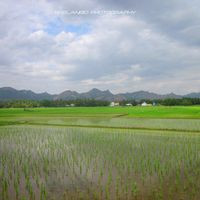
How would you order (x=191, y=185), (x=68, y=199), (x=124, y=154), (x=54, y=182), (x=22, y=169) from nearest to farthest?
(x=68, y=199), (x=191, y=185), (x=54, y=182), (x=22, y=169), (x=124, y=154)

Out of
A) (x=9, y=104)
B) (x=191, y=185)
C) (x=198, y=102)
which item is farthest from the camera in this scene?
(x=9, y=104)

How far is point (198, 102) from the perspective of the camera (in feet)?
249

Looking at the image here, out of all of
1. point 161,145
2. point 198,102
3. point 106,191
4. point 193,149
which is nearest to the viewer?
point 106,191

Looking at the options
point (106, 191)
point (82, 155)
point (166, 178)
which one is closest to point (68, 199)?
point (106, 191)

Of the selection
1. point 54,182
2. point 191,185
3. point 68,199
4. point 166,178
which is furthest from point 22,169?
point 191,185

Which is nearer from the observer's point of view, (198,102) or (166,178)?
(166,178)

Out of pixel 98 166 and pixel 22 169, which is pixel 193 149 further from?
pixel 22 169

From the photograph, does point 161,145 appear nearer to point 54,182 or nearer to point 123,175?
point 123,175

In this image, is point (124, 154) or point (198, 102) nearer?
point (124, 154)

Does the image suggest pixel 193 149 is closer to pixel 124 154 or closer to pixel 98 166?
pixel 124 154

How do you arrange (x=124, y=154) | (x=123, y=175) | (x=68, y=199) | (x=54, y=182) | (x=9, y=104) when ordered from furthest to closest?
(x=9, y=104)
(x=124, y=154)
(x=123, y=175)
(x=54, y=182)
(x=68, y=199)

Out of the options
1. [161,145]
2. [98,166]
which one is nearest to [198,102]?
[161,145]

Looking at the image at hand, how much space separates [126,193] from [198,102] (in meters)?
79.8

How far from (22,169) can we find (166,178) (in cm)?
587
